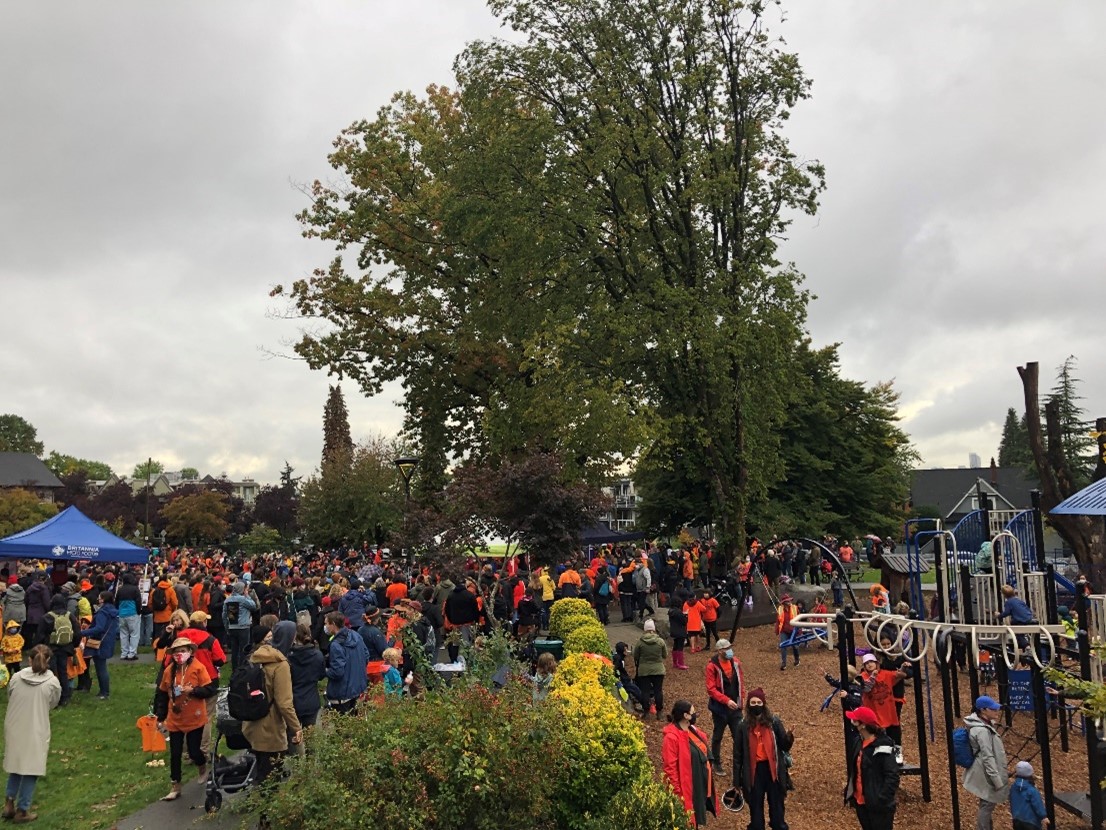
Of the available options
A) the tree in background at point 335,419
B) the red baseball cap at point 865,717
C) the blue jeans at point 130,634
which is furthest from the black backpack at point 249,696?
the tree in background at point 335,419

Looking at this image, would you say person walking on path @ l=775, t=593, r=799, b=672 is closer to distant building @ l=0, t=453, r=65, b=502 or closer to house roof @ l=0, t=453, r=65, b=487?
distant building @ l=0, t=453, r=65, b=502

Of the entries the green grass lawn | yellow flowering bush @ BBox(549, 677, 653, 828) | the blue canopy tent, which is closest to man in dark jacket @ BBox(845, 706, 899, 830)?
yellow flowering bush @ BBox(549, 677, 653, 828)

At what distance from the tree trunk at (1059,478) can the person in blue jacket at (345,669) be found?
12281mm

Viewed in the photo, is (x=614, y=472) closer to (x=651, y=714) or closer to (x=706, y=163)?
(x=706, y=163)

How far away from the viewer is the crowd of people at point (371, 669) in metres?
8.09

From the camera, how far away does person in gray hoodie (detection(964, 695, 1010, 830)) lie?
8.04m

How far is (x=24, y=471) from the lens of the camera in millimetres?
94250

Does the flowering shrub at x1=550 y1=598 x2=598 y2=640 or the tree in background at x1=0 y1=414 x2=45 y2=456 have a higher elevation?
the tree in background at x1=0 y1=414 x2=45 y2=456

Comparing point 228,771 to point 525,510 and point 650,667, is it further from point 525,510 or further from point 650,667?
point 525,510

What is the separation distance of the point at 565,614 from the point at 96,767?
286 inches

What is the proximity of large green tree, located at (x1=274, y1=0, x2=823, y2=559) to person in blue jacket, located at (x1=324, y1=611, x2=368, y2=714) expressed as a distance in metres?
11.6

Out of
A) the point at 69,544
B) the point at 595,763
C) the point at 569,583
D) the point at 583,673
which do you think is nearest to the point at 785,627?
the point at 569,583

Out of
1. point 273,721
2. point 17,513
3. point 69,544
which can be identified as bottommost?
point 273,721

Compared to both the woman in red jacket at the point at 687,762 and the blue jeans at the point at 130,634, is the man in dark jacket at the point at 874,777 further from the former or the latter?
the blue jeans at the point at 130,634
